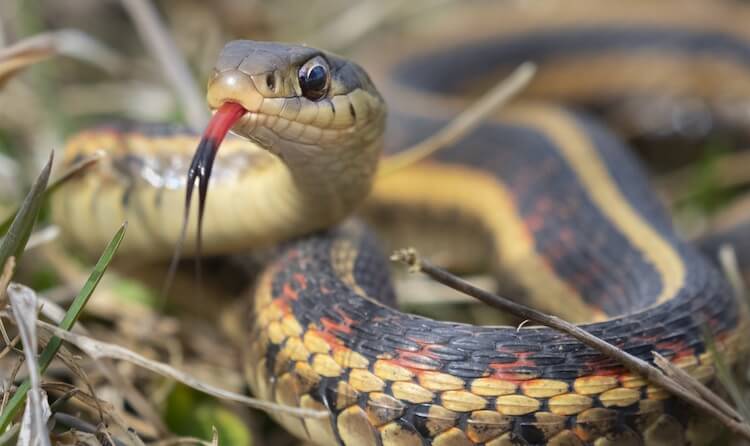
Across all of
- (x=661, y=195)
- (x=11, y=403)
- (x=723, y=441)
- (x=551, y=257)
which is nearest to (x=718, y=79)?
(x=661, y=195)

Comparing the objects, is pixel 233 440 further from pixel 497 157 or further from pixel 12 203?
pixel 497 157

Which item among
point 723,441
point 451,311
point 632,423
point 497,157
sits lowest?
point 632,423

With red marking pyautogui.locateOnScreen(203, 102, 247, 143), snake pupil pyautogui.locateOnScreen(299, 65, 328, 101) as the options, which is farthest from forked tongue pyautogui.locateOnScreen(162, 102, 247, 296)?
snake pupil pyautogui.locateOnScreen(299, 65, 328, 101)

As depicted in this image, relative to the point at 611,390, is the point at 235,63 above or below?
above

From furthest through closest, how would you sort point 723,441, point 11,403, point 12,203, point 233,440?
1. point 12,203
2. point 233,440
3. point 723,441
4. point 11,403

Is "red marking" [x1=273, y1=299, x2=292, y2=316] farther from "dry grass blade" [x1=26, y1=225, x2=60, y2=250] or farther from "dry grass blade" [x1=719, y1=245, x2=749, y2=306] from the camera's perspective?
"dry grass blade" [x1=719, y1=245, x2=749, y2=306]

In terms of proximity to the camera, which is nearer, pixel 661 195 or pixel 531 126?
pixel 531 126
